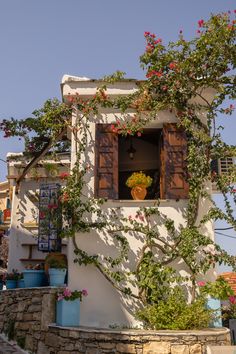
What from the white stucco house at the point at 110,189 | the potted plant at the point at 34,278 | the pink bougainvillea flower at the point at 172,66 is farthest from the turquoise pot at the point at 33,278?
the pink bougainvillea flower at the point at 172,66

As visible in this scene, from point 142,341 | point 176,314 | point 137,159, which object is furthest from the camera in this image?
point 137,159

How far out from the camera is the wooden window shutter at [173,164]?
7969 millimetres

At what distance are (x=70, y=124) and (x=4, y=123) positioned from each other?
2542mm

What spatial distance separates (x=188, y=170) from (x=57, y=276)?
343cm

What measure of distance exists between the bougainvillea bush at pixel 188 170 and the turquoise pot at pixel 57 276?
685 mm

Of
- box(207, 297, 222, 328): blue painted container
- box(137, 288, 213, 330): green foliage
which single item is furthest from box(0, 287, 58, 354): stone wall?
box(207, 297, 222, 328): blue painted container

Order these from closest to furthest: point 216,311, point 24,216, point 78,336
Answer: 1. point 78,336
2. point 216,311
3. point 24,216

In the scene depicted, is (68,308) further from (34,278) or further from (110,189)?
(110,189)

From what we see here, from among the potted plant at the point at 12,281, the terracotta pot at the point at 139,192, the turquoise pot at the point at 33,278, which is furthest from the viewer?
the potted plant at the point at 12,281

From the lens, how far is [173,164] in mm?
8164

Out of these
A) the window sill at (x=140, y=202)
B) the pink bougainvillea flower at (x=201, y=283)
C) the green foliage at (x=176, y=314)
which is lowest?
the green foliage at (x=176, y=314)

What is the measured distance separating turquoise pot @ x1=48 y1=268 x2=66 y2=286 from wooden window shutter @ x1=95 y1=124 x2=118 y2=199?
172cm

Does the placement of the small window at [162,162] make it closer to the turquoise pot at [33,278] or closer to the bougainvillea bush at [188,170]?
the bougainvillea bush at [188,170]

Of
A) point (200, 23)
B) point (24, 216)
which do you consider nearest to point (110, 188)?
point (200, 23)
